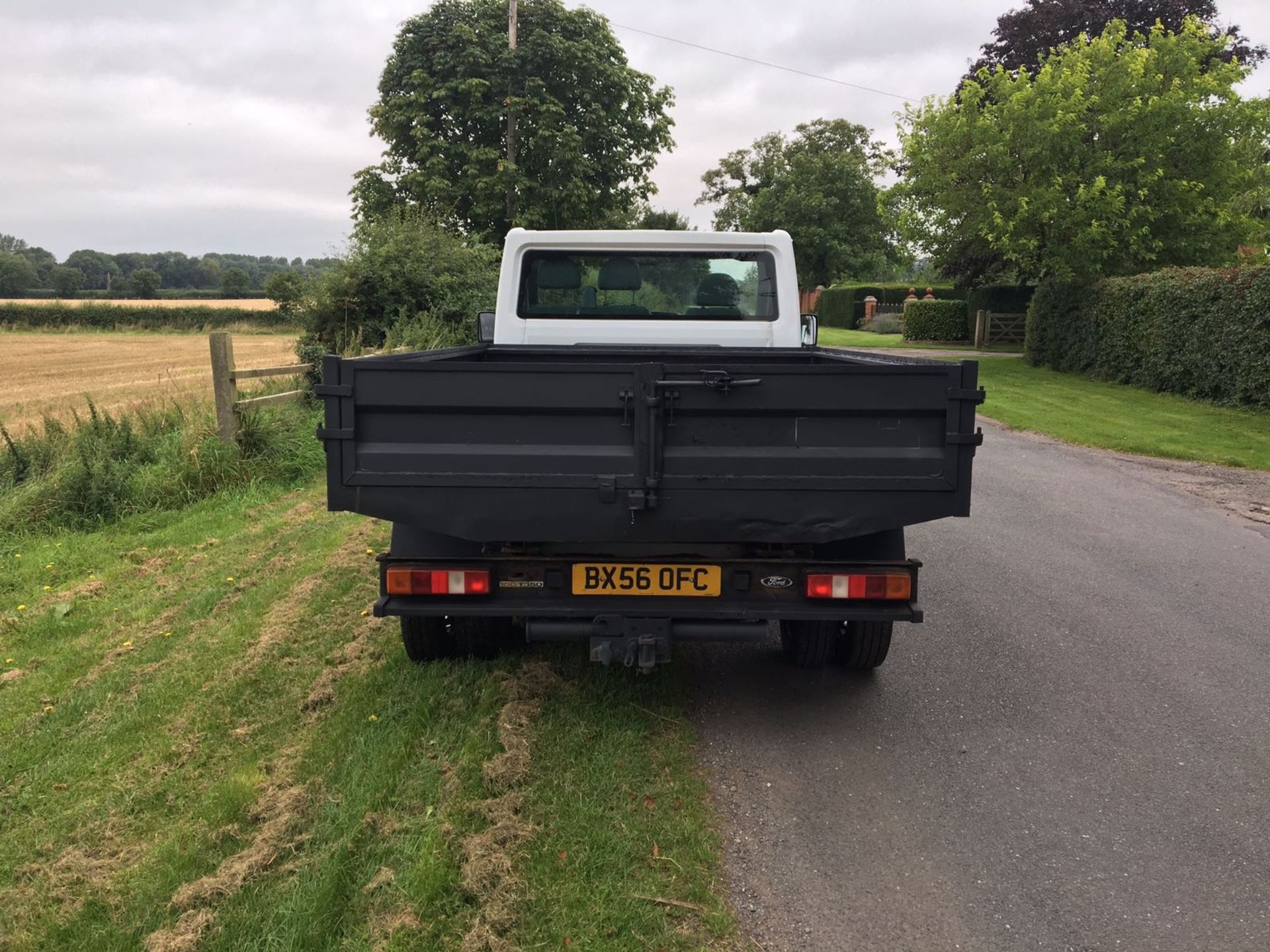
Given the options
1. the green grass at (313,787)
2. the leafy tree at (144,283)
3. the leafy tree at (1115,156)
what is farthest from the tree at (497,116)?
the leafy tree at (144,283)

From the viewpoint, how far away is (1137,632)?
494cm

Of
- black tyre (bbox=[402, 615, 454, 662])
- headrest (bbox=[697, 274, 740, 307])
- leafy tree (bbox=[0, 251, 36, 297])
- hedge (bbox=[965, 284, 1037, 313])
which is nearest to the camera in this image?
black tyre (bbox=[402, 615, 454, 662])

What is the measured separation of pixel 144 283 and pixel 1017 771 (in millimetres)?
82495

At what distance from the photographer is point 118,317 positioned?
54.3 m

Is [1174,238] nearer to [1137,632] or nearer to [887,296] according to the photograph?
[1137,632]

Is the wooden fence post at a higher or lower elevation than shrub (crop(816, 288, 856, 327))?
lower

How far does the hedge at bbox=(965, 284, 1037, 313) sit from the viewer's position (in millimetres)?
29781

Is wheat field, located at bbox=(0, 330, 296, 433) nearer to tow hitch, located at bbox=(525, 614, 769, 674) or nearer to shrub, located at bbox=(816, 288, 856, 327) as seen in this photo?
tow hitch, located at bbox=(525, 614, 769, 674)

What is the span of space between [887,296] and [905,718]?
4120 cm

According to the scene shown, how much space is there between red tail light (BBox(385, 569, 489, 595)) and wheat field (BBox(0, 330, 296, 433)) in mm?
8246

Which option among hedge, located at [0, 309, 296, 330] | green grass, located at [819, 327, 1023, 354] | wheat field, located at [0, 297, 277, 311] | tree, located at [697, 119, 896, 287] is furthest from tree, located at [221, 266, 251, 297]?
green grass, located at [819, 327, 1023, 354]

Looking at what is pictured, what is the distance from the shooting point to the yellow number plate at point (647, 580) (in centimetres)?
344

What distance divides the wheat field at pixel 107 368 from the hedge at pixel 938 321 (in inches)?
798

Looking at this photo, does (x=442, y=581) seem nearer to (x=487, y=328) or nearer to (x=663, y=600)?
(x=663, y=600)
